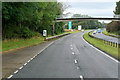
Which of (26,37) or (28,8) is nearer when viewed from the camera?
(28,8)

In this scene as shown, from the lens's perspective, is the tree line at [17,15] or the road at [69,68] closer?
the road at [69,68]

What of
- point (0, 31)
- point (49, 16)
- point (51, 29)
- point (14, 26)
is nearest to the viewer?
point (0, 31)

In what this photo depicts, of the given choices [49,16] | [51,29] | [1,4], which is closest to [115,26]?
[51,29]

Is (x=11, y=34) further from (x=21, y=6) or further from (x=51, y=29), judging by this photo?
(x=51, y=29)

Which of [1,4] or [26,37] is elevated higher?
[1,4]

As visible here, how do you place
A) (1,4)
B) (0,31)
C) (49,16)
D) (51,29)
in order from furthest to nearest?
(51,29) < (49,16) < (0,31) < (1,4)

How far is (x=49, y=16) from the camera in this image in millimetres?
61594

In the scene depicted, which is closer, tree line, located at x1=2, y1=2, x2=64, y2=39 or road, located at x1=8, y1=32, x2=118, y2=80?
road, located at x1=8, y1=32, x2=118, y2=80

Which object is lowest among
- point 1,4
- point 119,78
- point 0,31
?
point 119,78

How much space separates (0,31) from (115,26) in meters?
72.1

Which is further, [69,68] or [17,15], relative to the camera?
[17,15]

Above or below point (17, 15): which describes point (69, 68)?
below

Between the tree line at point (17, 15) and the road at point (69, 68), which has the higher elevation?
the tree line at point (17, 15)

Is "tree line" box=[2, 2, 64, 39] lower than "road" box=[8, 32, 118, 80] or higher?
higher
